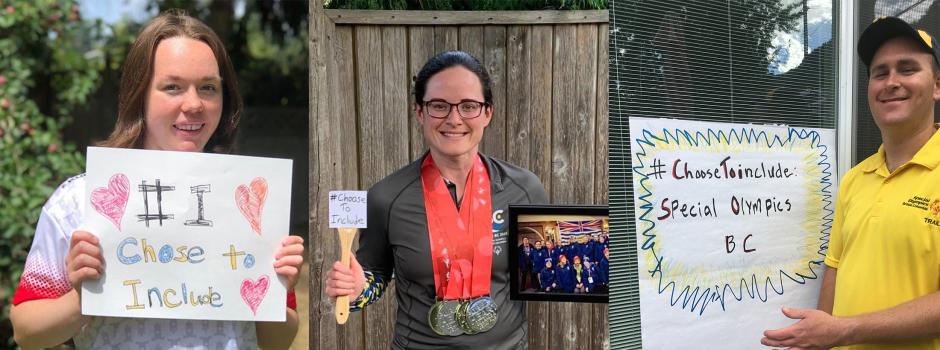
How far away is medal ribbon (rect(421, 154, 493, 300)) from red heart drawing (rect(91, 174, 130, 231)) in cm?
75

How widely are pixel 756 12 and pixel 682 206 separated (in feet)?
1.86

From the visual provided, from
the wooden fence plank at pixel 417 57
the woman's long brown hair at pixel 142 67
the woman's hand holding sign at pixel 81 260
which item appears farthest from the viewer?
the wooden fence plank at pixel 417 57

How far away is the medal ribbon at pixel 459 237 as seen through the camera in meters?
2.15

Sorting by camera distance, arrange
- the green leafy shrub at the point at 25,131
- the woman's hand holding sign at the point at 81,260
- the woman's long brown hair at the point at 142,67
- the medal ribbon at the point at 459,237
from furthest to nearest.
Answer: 1. the green leafy shrub at the point at 25,131
2. the medal ribbon at the point at 459,237
3. the woman's long brown hair at the point at 142,67
4. the woman's hand holding sign at the point at 81,260

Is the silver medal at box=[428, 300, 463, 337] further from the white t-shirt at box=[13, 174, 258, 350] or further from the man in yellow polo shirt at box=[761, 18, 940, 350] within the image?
the man in yellow polo shirt at box=[761, 18, 940, 350]

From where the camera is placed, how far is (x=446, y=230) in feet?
7.09

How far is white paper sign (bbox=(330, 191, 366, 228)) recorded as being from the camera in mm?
2047

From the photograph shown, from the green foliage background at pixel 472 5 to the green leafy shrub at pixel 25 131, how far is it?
9.28 feet

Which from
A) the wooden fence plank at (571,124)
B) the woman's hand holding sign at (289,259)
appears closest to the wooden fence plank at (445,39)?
the wooden fence plank at (571,124)

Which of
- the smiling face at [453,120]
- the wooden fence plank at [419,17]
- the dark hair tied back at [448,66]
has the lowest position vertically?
the smiling face at [453,120]

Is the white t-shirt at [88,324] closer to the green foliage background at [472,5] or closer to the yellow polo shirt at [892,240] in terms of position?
the green foliage background at [472,5]

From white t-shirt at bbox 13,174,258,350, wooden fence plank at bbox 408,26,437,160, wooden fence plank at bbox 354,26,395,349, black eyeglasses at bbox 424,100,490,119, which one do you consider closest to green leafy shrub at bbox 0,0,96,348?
white t-shirt at bbox 13,174,258,350

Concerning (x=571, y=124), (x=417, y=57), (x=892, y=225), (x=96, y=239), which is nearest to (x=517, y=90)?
(x=571, y=124)

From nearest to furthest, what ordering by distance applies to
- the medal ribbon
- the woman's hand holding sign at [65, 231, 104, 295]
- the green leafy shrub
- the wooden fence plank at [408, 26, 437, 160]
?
the woman's hand holding sign at [65, 231, 104, 295] → the medal ribbon → the wooden fence plank at [408, 26, 437, 160] → the green leafy shrub
